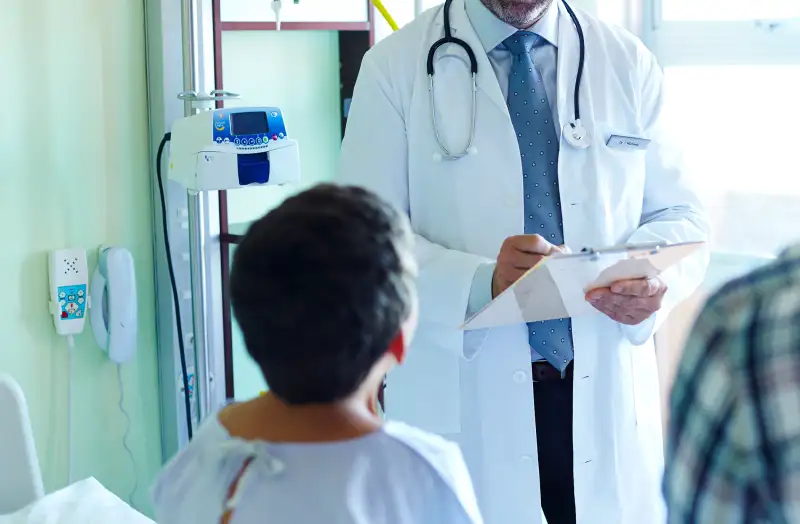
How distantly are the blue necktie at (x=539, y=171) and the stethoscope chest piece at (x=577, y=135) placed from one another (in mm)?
37

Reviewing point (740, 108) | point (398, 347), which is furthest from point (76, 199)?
point (740, 108)

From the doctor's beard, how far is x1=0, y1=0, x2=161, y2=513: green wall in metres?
0.95

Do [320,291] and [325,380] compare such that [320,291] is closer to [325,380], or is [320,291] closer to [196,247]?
[325,380]

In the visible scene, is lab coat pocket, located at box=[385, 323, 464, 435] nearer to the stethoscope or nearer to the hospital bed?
the stethoscope

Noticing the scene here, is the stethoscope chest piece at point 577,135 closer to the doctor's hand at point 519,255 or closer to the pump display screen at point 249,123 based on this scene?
the doctor's hand at point 519,255

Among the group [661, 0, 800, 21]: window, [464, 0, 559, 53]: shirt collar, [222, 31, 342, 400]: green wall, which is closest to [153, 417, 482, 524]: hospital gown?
[464, 0, 559, 53]: shirt collar

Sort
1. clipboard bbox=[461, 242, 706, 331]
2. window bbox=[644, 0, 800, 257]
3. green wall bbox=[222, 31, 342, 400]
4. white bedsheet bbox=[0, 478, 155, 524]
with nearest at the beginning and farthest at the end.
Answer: clipboard bbox=[461, 242, 706, 331] → white bedsheet bbox=[0, 478, 155, 524] → window bbox=[644, 0, 800, 257] → green wall bbox=[222, 31, 342, 400]

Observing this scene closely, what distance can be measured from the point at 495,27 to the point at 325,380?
94cm

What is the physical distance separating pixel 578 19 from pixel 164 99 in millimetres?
991

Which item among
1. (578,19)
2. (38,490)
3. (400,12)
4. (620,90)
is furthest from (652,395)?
(400,12)

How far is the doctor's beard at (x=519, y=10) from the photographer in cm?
159

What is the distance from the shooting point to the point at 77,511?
1524 millimetres

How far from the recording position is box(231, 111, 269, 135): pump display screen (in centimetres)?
192

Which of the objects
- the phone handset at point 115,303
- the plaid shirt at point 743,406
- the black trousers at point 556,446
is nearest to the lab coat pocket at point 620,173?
the black trousers at point 556,446
